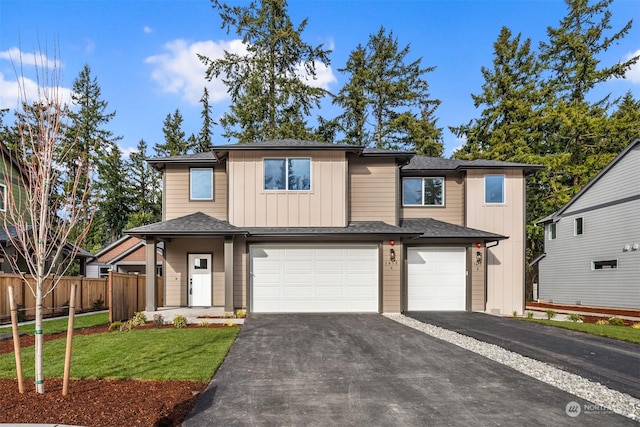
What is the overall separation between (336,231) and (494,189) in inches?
253

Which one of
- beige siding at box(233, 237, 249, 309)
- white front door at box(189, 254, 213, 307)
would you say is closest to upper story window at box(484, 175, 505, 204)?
beige siding at box(233, 237, 249, 309)

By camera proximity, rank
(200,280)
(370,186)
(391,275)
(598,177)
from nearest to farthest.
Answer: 1. (391,275)
2. (370,186)
3. (200,280)
4. (598,177)

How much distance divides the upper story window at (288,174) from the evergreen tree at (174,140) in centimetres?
2686

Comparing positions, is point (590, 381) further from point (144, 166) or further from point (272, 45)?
point (144, 166)

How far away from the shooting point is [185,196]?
1385 centimetres

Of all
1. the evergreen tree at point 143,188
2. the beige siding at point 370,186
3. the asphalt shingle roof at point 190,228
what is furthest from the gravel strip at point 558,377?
the evergreen tree at point 143,188

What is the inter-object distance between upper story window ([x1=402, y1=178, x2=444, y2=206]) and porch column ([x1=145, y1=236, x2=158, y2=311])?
8.90m

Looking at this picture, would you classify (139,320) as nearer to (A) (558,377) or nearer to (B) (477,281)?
(A) (558,377)

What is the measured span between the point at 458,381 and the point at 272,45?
78.9 feet

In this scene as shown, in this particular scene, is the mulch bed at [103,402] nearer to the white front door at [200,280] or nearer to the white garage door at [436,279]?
the white front door at [200,280]

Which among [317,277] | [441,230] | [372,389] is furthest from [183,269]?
[372,389]

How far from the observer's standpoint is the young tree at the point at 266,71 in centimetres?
2459

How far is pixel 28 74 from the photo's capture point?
450cm

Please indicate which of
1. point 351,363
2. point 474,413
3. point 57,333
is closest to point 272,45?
point 57,333
